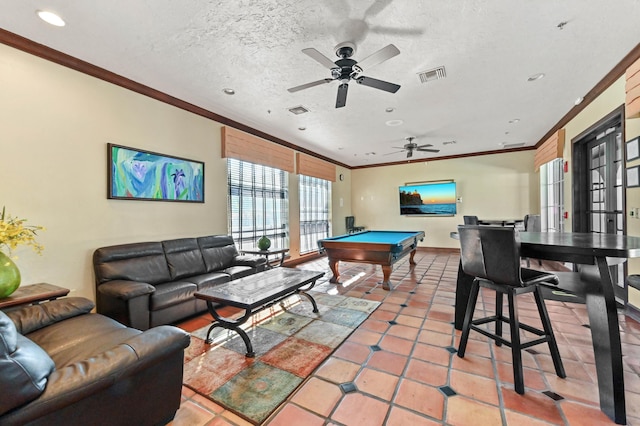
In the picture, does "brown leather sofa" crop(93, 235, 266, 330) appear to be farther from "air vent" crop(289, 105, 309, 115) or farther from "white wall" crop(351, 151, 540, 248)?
"white wall" crop(351, 151, 540, 248)

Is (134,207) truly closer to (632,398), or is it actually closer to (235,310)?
(235,310)

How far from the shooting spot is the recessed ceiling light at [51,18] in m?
2.10

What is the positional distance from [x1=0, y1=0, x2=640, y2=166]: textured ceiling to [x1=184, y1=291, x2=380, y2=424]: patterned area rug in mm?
2757

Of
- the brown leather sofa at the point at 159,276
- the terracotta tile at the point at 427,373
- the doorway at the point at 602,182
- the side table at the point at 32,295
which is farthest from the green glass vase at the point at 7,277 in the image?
the doorway at the point at 602,182

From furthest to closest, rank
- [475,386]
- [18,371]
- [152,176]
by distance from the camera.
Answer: [152,176], [475,386], [18,371]

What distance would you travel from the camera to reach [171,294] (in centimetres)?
276

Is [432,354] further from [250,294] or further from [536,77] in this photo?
[536,77]

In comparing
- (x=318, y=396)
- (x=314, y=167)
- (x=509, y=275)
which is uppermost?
(x=314, y=167)

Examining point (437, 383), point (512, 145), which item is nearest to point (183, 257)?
point (437, 383)

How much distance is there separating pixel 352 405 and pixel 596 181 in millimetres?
4907

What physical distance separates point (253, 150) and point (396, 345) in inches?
152

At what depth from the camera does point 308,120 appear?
4598mm

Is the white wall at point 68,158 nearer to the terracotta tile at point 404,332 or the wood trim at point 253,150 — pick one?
the wood trim at point 253,150

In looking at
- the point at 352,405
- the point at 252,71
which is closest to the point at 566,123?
the point at 252,71
